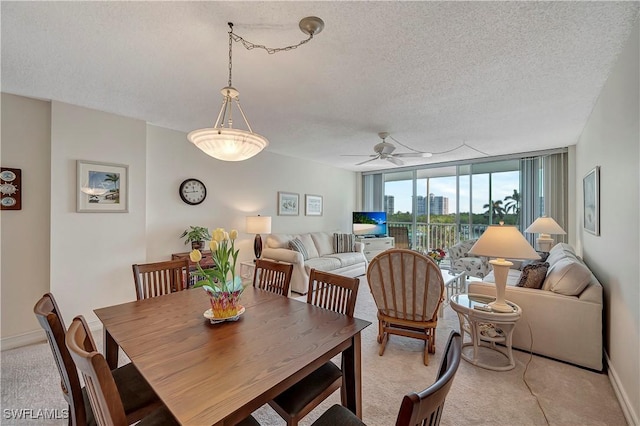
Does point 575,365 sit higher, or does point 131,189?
point 131,189

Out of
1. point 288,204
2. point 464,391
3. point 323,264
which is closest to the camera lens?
point 464,391

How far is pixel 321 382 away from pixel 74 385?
3.66 ft

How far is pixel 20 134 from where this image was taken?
280cm

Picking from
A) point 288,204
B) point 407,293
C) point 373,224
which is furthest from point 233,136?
point 373,224

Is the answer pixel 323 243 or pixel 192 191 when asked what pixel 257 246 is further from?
pixel 323 243

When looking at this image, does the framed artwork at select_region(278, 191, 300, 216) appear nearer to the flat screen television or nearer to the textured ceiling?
the flat screen television

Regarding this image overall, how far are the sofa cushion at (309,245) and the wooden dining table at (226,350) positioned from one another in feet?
10.8

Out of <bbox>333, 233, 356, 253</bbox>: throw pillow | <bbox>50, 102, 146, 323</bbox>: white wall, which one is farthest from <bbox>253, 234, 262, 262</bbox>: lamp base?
<bbox>333, 233, 356, 253</bbox>: throw pillow

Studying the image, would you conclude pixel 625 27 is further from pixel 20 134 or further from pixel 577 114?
pixel 20 134

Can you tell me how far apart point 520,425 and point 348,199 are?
6.00 m

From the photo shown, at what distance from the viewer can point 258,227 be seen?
179 inches

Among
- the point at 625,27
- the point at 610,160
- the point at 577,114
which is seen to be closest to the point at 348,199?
the point at 577,114

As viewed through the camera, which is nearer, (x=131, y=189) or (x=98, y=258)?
(x=98, y=258)

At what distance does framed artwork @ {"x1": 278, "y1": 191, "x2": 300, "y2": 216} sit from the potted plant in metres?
1.72
